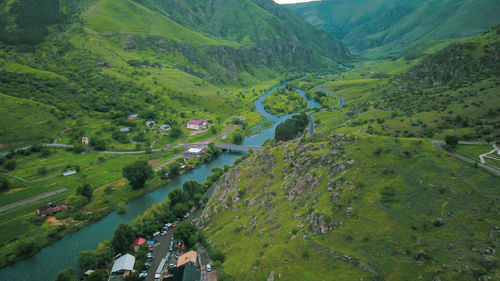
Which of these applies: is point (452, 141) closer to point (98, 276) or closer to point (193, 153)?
point (98, 276)

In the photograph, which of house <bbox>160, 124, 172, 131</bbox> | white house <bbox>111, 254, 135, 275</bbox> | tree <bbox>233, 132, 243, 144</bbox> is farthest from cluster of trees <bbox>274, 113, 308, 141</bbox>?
white house <bbox>111, 254, 135, 275</bbox>

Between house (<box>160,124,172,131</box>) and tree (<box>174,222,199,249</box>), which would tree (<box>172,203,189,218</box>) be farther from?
house (<box>160,124,172,131</box>)

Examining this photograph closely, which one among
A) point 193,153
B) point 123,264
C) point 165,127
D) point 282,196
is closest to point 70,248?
point 123,264

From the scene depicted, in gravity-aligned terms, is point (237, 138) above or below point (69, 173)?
below

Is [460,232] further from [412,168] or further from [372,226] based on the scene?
[412,168]

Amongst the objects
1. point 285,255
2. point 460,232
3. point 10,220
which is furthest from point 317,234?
point 10,220

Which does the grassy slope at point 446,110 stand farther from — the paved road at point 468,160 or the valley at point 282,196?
the paved road at point 468,160
